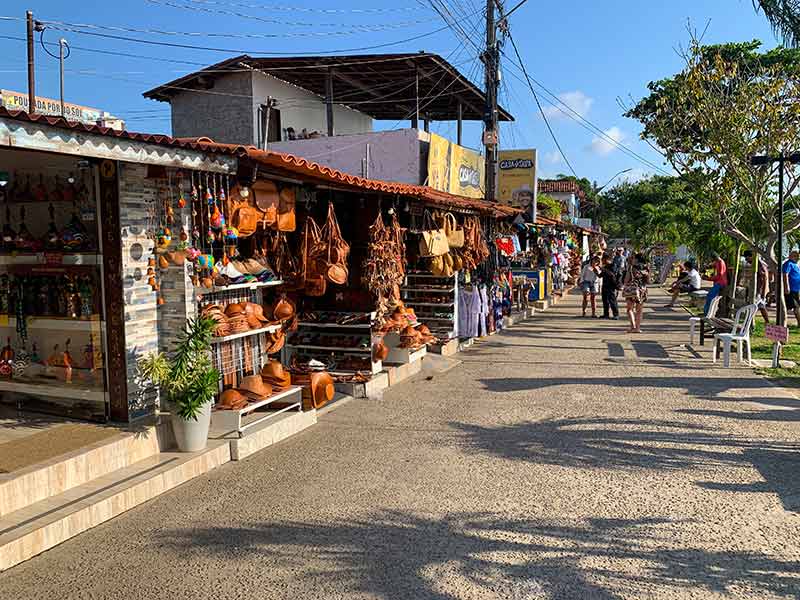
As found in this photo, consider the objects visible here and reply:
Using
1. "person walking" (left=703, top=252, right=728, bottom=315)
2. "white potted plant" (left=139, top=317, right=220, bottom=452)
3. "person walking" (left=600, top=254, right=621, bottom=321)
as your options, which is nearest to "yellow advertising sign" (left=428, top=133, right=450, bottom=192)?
"person walking" (left=600, top=254, right=621, bottom=321)

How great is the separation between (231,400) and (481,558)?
3.17 metres

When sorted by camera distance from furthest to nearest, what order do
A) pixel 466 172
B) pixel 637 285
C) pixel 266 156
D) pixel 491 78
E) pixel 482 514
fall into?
pixel 466 172 < pixel 491 78 < pixel 637 285 < pixel 266 156 < pixel 482 514

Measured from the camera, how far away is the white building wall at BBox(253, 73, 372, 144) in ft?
55.7

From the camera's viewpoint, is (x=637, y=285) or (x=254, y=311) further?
(x=637, y=285)

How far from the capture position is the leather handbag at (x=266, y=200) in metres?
6.68

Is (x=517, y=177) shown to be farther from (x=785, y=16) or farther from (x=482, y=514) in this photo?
(x=482, y=514)

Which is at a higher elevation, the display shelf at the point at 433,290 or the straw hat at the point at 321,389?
the display shelf at the point at 433,290

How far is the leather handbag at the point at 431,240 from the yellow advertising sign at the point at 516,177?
7998 millimetres

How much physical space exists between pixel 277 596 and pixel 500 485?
89.4 inches

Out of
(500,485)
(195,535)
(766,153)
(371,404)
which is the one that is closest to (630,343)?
(766,153)

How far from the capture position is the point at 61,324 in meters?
6.17

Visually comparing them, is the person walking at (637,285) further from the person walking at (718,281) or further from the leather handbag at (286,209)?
the leather handbag at (286,209)

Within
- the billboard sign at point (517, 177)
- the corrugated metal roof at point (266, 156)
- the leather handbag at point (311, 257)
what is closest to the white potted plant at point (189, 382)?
the corrugated metal roof at point (266, 156)

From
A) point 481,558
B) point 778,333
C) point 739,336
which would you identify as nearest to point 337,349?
point 481,558
